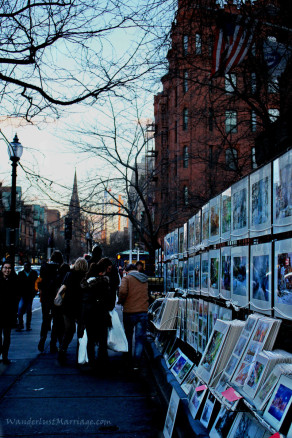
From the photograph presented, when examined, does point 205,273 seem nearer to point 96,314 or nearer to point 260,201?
point 260,201

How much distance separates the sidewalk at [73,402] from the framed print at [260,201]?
2800mm

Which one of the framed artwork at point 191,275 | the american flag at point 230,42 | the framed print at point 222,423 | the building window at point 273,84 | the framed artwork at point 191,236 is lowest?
the framed print at point 222,423

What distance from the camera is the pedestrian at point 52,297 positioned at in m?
11.4

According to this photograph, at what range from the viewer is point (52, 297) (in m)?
11.9

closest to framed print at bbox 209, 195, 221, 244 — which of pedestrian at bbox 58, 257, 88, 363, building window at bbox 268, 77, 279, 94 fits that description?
pedestrian at bbox 58, 257, 88, 363

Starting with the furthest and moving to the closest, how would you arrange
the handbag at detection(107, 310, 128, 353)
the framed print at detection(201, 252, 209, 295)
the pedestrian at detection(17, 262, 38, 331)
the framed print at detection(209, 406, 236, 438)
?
the pedestrian at detection(17, 262, 38, 331), the handbag at detection(107, 310, 128, 353), the framed print at detection(201, 252, 209, 295), the framed print at detection(209, 406, 236, 438)

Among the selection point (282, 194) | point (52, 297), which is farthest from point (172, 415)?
point (52, 297)

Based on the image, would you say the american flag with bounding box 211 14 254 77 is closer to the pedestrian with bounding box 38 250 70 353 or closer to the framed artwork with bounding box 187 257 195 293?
the framed artwork with bounding box 187 257 195 293

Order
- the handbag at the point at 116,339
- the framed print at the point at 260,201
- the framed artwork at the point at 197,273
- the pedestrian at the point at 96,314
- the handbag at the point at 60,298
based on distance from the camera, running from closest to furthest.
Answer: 1. the framed print at the point at 260,201
2. the framed artwork at the point at 197,273
3. the pedestrian at the point at 96,314
4. the handbag at the point at 116,339
5. the handbag at the point at 60,298

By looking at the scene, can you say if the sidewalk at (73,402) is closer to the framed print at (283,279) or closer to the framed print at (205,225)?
the framed print at (205,225)

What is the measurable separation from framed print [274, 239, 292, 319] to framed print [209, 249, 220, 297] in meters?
2.14

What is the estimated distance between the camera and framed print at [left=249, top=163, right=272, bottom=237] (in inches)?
172

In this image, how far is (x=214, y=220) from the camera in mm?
6625

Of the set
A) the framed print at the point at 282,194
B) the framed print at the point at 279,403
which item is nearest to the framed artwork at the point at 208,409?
the framed print at the point at 279,403
